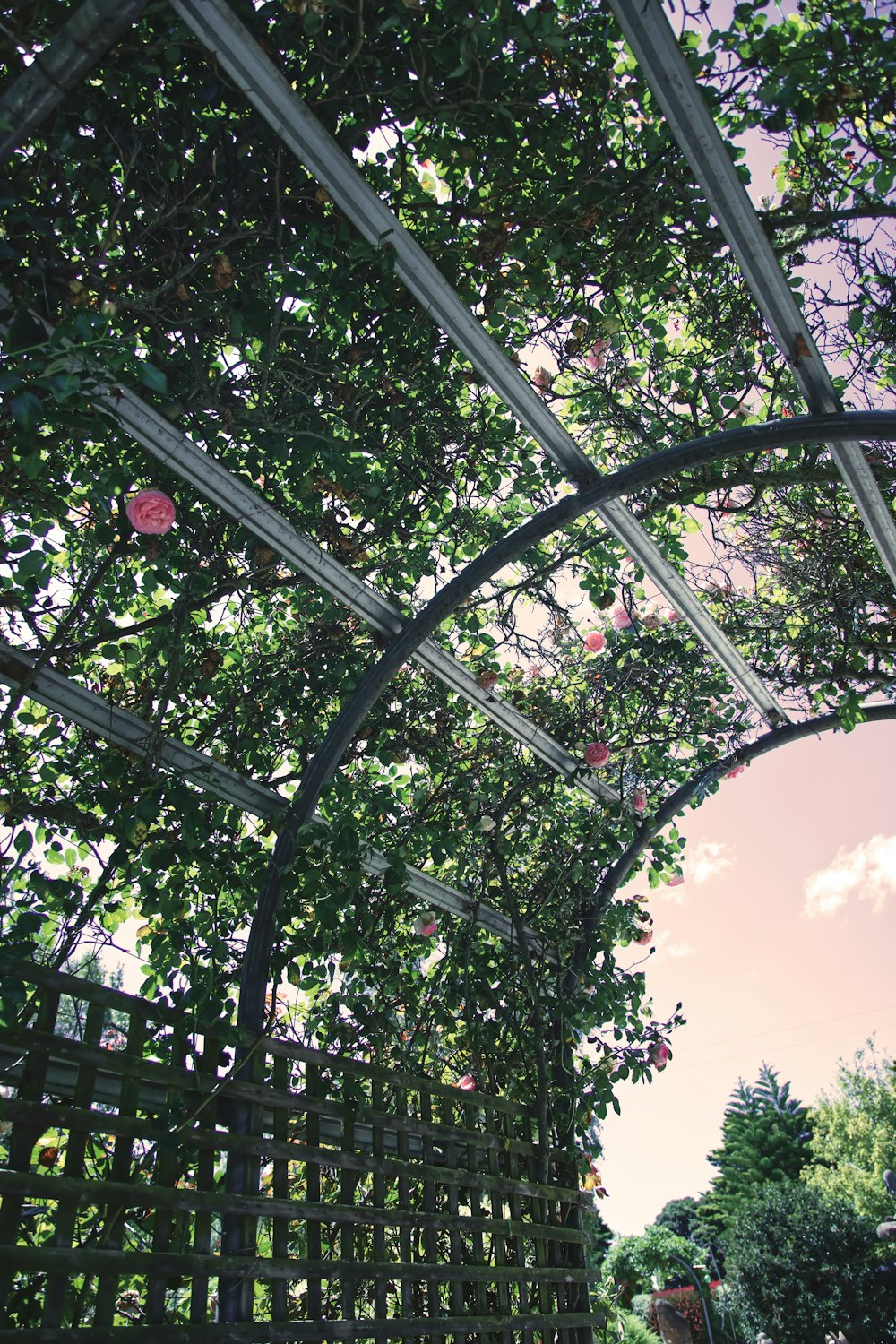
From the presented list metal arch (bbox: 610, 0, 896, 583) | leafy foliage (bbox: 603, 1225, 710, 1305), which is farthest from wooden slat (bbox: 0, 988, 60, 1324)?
leafy foliage (bbox: 603, 1225, 710, 1305)

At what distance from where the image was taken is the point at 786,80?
Answer: 1.81 m

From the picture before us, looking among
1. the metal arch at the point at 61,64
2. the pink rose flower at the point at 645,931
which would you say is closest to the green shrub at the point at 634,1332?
the pink rose flower at the point at 645,931

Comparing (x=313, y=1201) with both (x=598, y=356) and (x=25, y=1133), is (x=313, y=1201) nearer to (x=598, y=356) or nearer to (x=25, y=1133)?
(x=25, y=1133)

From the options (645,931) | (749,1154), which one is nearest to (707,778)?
(645,931)

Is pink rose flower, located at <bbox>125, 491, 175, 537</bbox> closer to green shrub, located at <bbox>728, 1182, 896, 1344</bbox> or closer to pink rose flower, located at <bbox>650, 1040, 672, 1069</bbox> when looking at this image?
pink rose flower, located at <bbox>650, 1040, 672, 1069</bbox>

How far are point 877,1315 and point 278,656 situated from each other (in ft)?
39.4

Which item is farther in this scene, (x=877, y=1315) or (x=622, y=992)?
(x=877, y=1315)

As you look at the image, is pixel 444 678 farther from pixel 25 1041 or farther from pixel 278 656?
pixel 25 1041

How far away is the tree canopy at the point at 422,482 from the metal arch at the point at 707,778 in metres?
0.04

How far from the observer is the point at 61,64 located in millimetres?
1255

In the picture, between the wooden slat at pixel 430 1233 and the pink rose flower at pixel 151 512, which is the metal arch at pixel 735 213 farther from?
the wooden slat at pixel 430 1233

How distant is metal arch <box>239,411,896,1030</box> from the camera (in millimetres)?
2049

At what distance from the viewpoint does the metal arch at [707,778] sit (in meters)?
3.25

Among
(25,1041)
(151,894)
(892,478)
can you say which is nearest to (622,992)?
(151,894)
